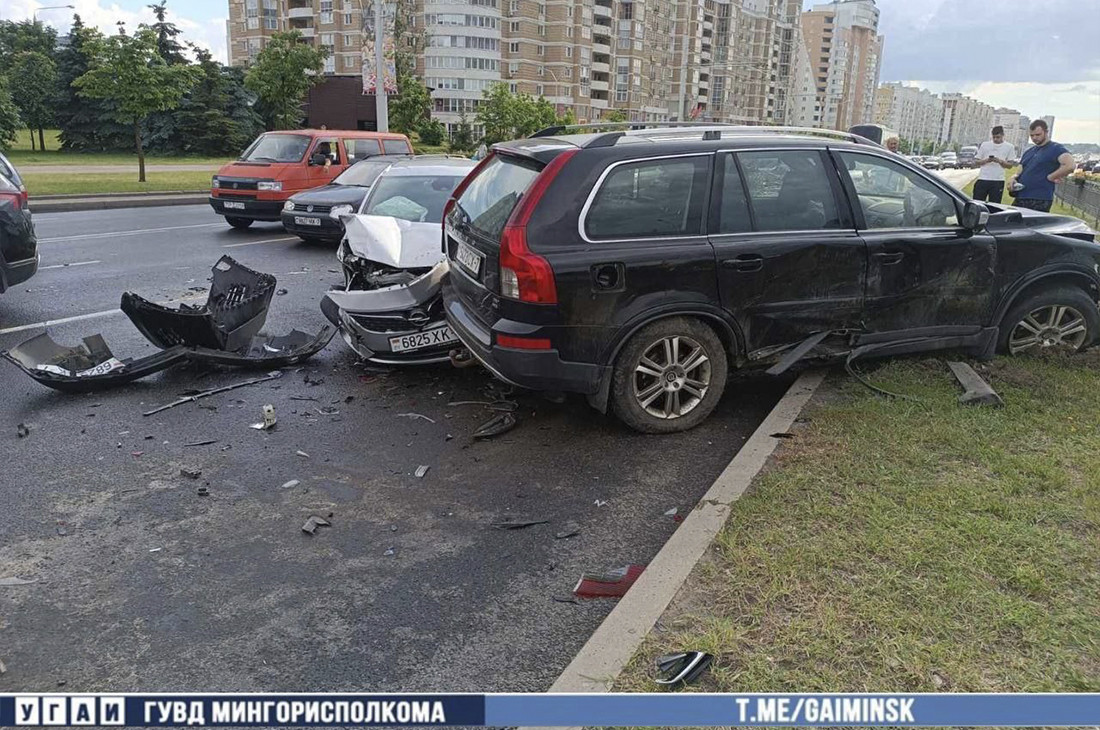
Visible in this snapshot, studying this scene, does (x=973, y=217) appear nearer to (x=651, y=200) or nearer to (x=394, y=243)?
(x=651, y=200)

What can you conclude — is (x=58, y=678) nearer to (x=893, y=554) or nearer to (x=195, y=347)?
(x=893, y=554)

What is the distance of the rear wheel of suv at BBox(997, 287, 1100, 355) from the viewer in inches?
249

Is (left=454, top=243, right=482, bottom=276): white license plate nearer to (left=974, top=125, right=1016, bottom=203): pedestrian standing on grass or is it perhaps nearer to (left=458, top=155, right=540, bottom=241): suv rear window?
(left=458, top=155, right=540, bottom=241): suv rear window

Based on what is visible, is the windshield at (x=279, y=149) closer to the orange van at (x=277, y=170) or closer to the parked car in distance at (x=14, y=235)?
the orange van at (x=277, y=170)

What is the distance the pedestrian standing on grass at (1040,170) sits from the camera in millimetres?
10820

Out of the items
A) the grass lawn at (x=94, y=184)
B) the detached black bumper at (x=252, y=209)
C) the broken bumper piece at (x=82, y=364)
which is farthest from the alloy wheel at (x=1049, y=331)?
the grass lawn at (x=94, y=184)

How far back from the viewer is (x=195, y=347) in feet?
21.6

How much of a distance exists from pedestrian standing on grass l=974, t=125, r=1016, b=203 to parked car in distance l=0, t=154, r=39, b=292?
12.3 meters

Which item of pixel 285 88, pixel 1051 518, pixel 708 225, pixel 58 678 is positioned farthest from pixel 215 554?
pixel 285 88

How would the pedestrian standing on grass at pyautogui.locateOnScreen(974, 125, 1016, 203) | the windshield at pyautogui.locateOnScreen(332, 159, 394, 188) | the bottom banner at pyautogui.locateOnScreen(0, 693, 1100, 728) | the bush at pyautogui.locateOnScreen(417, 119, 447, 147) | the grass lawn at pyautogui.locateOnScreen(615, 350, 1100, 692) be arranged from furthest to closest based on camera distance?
the bush at pyautogui.locateOnScreen(417, 119, 447, 147) < the windshield at pyautogui.locateOnScreen(332, 159, 394, 188) < the pedestrian standing on grass at pyautogui.locateOnScreen(974, 125, 1016, 203) < the grass lawn at pyautogui.locateOnScreen(615, 350, 1100, 692) < the bottom banner at pyautogui.locateOnScreen(0, 693, 1100, 728)

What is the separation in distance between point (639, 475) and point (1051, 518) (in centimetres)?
202

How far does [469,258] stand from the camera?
215 inches

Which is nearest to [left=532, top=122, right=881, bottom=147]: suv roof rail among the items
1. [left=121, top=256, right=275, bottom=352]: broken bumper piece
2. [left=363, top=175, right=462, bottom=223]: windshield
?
[left=121, top=256, right=275, bottom=352]: broken bumper piece

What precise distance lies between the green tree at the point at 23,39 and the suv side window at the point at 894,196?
6525 cm
